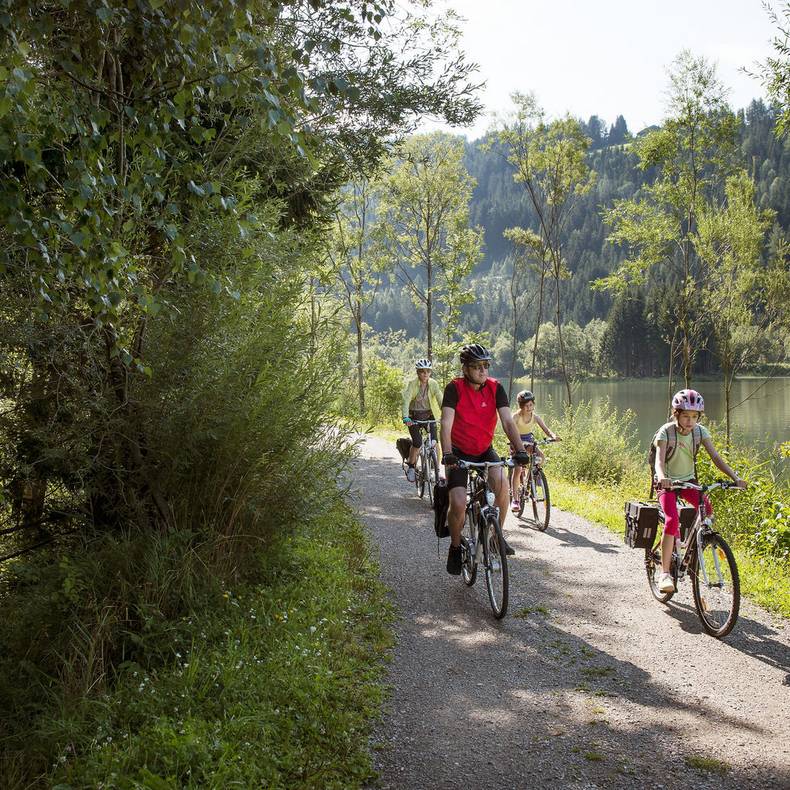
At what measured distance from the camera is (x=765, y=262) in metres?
23.6

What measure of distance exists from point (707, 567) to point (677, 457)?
95 centimetres

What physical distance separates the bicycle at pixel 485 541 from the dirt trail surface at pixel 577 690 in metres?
0.20

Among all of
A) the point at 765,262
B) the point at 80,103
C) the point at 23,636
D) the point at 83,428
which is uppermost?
the point at 765,262

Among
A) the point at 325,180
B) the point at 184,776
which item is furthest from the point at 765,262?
the point at 184,776

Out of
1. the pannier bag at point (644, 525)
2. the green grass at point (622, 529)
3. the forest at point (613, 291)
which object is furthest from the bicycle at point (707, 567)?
the forest at point (613, 291)

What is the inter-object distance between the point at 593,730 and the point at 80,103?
4654mm

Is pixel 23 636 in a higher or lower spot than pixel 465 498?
lower

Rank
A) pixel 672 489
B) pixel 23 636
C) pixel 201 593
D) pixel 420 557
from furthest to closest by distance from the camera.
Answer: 1. pixel 420 557
2. pixel 672 489
3. pixel 201 593
4. pixel 23 636

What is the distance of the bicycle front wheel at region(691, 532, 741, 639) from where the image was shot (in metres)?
5.40

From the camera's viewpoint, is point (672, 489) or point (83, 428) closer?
point (83, 428)

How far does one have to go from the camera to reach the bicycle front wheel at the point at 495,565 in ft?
19.5

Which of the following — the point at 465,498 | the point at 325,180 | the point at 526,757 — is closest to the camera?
the point at 526,757

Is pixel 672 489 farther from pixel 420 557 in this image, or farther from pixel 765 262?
pixel 765 262

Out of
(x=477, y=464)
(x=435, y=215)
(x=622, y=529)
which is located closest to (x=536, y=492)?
(x=622, y=529)
